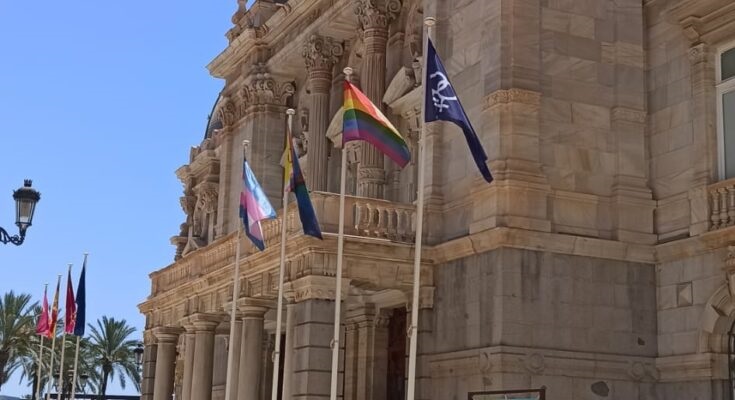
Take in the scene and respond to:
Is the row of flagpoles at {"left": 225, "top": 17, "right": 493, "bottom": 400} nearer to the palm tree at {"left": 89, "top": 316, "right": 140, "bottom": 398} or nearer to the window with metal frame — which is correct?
the window with metal frame

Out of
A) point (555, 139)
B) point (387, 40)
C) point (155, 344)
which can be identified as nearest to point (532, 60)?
point (555, 139)

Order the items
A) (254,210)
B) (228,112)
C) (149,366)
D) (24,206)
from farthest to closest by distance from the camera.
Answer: (228,112) → (149,366) → (254,210) → (24,206)

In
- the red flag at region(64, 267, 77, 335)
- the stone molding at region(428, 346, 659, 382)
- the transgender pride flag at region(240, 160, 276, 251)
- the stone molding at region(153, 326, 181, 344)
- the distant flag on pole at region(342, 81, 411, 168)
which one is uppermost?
the distant flag on pole at region(342, 81, 411, 168)

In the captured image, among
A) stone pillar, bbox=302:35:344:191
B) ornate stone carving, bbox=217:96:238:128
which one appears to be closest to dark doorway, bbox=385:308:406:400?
stone pillar, bbox=302:35:344:191

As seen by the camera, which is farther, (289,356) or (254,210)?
(289,356)

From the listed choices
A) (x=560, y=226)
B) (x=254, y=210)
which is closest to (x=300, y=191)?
(x=254, y=210)

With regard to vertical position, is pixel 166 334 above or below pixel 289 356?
above

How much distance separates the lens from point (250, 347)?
1113 inches

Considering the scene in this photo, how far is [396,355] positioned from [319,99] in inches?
392

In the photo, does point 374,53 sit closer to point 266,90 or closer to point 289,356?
point 266,90

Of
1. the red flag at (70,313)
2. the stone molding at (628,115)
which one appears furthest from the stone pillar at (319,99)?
the stone molding at (628,115)

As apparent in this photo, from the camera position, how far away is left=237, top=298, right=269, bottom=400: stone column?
2805cm

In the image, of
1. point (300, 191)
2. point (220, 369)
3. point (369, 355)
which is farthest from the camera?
point (220, 369)

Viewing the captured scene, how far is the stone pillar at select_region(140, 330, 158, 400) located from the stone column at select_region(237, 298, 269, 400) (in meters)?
10.8
